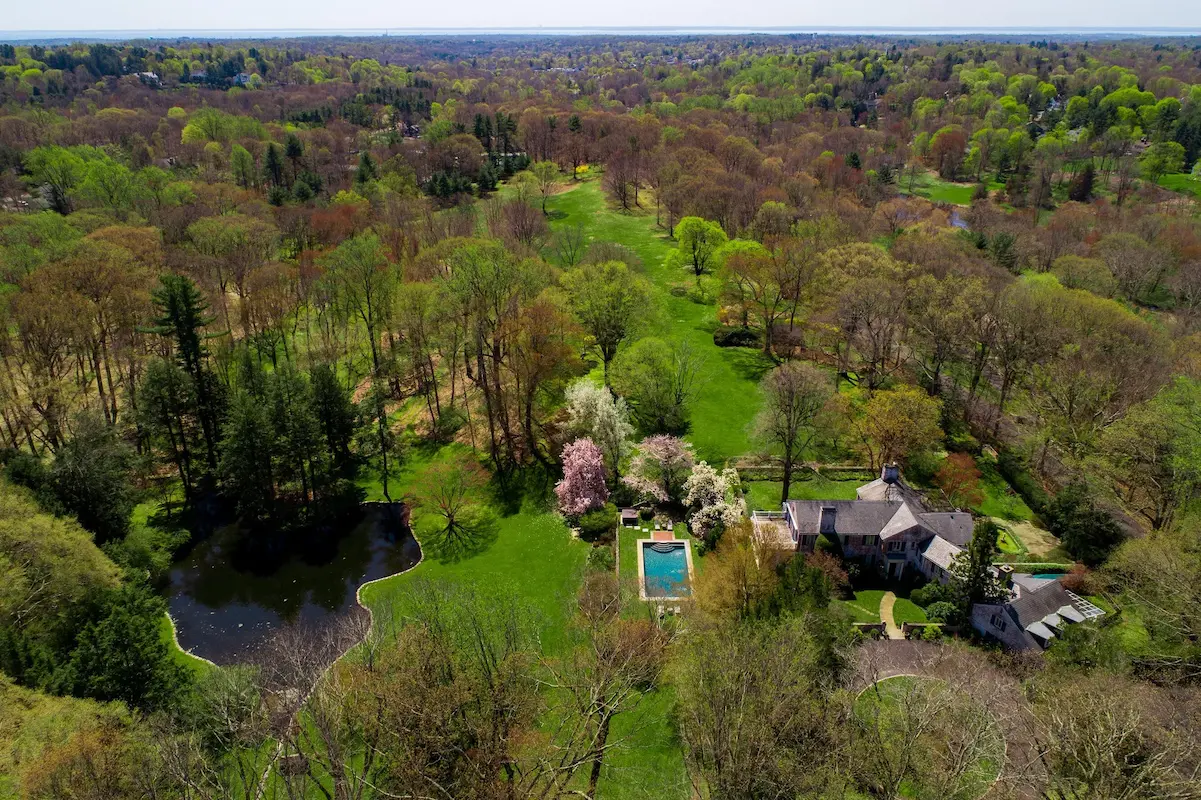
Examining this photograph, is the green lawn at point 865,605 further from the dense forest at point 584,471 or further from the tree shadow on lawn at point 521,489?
the tree shadow on lawn at point 521,489

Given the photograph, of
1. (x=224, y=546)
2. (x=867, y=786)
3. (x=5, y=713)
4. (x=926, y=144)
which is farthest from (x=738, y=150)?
Result: (x=5, y=713)

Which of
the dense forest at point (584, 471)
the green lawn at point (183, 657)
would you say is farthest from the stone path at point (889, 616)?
the green lawn at point (183, 657)

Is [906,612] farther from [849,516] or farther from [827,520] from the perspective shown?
[827,520]

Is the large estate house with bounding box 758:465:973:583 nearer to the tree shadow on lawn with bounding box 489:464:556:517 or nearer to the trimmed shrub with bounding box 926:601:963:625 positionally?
the trimmed shrub with bounding box 926:601:963:625

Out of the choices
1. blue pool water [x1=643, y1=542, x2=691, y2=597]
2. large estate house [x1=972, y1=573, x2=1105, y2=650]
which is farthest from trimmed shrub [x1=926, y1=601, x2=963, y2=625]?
blue pool water [x1=643, y1=542, x2=691, y2=597]

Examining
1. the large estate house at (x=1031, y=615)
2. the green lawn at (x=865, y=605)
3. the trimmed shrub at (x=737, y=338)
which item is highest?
the trimmed shrub at (x=737, y=338)

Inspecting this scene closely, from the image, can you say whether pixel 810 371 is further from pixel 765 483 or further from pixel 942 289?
pixel 942 289
